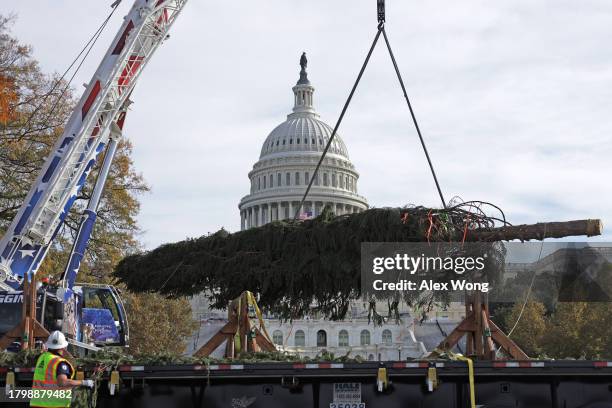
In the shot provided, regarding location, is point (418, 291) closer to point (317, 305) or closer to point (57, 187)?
point (317, 305)

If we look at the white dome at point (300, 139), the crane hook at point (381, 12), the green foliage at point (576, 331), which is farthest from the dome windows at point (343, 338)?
the crane hook at point (381, 12)

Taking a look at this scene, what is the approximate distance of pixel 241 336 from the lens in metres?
12.6

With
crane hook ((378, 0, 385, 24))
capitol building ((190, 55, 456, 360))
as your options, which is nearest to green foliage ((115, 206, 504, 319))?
crane hook ((378, 0, 385, 24))

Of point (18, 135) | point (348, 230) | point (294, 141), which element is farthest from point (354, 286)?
point (294, 141)

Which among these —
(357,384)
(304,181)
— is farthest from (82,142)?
(304,181)

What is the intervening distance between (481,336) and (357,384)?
2.48 m

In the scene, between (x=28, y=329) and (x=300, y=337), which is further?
(x=300, y=337)

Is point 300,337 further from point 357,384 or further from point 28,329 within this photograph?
point 357,384

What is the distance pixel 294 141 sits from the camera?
149500 millimetres

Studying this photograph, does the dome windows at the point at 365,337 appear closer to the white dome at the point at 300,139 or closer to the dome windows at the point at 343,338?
the dome windows at the point at 343,338

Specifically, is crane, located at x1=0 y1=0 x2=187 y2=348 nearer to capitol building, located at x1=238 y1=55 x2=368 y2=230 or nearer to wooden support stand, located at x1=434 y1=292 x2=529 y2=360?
wooden support stand, located at x1=434 y1=292 x2=529 y2=360

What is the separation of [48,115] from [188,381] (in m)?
18.7

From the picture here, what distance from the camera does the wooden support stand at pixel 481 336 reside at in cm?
1161

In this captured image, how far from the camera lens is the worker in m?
8.86
